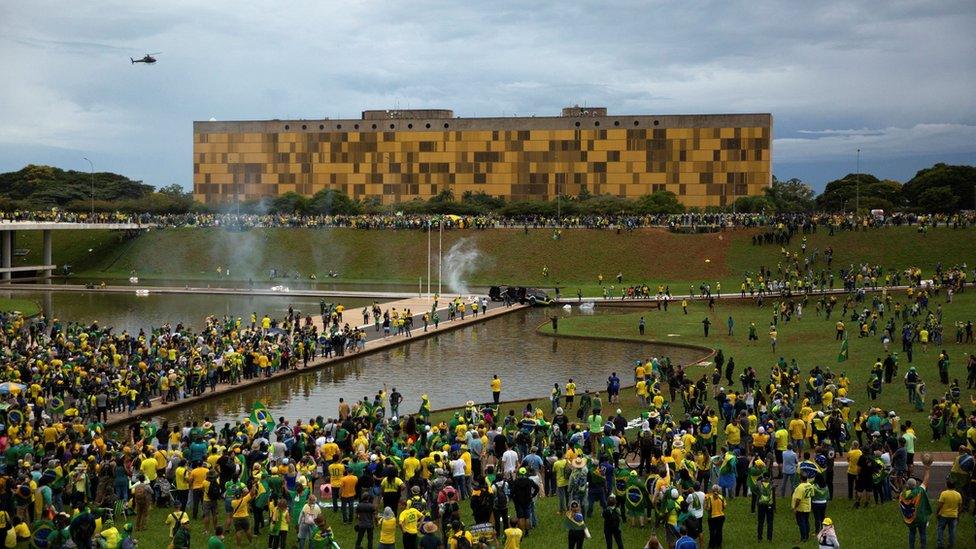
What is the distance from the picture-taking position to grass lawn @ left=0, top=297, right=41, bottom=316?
54.4 m

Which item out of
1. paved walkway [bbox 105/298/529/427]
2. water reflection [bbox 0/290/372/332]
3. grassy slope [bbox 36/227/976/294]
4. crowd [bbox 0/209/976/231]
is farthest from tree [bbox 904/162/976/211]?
water reflection [bbox 0/290/372/332]

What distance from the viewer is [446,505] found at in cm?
1503

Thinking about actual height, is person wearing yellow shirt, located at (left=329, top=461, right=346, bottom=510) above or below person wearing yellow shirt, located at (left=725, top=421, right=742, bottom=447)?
below

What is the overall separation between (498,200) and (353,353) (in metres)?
68.5

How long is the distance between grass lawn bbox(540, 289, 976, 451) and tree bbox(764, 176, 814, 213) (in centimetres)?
4821

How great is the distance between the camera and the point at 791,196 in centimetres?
12075

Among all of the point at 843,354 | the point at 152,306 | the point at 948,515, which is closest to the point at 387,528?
the point at 948,515

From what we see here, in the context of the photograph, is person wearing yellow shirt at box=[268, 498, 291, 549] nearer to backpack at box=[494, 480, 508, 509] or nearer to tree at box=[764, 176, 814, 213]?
backpack at box=[494, 480, 508, 509]

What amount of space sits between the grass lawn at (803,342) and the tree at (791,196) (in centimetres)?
4821

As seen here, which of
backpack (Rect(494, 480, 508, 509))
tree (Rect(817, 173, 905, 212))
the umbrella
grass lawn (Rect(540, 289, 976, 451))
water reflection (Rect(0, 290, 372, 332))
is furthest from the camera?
tree (Rect(817, 173, 905, 212))

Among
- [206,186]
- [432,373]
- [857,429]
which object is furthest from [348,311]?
[206,186]

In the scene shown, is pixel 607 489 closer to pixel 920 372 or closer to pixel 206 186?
pixel 920 372

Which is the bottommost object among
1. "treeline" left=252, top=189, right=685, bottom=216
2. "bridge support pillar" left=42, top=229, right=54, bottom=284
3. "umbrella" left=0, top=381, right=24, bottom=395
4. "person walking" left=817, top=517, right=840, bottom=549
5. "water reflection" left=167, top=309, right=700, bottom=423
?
"water reflection" left=167, top=309, right=700, bottom=423

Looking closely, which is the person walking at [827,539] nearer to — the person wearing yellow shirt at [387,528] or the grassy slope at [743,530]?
the grassy slope at [743,530]
